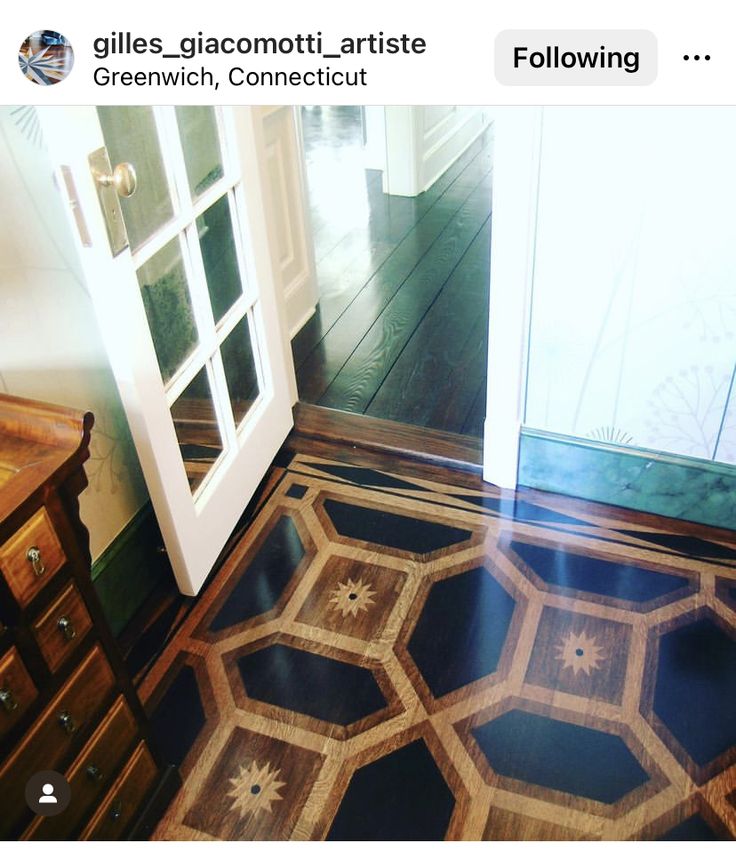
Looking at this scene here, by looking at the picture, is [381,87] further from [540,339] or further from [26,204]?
[540,339]

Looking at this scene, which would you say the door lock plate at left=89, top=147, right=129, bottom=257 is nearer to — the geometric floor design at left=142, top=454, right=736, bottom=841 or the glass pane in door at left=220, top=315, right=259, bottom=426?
the glass pane in door at left=220, top=315, right=259, bottom=426

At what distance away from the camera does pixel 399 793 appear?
1445 millimetres

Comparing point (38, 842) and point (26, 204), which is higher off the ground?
point (26, 204)

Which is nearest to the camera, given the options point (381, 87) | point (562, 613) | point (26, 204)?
point (381, 87)

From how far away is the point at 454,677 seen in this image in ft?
5.41

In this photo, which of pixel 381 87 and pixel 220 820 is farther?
pixel 220 820

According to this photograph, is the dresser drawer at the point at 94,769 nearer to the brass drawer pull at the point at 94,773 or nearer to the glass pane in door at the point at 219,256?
the brass drawer pull at the point at 94,773

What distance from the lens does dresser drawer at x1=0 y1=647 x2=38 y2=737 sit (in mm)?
985

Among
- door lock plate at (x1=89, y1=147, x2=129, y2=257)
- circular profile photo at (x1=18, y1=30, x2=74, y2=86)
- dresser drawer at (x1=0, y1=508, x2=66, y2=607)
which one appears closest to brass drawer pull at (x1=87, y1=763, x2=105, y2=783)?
dresser drawer at (x1=0, y1=508, x2=66, y2=607)

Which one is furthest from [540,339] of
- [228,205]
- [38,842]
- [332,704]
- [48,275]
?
[38,842]

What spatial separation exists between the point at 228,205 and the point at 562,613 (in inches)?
47.5

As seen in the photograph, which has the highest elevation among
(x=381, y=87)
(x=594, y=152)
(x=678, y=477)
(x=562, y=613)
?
(x=381, y=87)

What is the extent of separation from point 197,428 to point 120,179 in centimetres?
66

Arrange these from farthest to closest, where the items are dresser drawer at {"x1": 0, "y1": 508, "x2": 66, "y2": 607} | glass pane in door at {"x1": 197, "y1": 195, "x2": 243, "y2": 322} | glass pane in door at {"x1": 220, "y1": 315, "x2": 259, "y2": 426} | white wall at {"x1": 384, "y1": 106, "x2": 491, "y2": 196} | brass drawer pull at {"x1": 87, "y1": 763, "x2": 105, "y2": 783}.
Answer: white wall at {"x1": 384, "y1": 106, "x2": 491, "y2": 196} → glass pane in door at {"x1": 220, "y1": 315, "x2": 259, "y2": 426} → glass pane in door at {"x1": 197, "y1": 195, "x2": 243, "y2": 322} → brass drawer pull at {"x1": 87, "y1": 763, "x2": 105, "y2": 783} → dresser drawer at {"x1": 0, "y1": 508, "x2": 66, "y2": 607}
